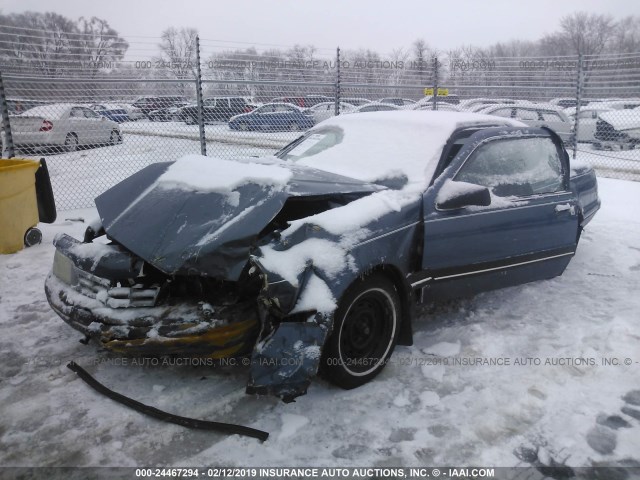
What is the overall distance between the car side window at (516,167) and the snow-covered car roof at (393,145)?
0.26 meters

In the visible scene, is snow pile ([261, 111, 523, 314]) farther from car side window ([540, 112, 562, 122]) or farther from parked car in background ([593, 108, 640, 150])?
parked car in background ([593, 108, 640, 150])

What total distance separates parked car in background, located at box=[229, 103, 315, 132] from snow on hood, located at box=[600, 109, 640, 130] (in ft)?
28.1

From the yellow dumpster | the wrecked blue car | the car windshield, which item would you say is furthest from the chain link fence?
the wrecked blue car

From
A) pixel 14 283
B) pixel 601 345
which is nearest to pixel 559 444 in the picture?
pixel 601 345

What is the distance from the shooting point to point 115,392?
296 centimetres

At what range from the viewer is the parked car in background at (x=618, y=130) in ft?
47.5

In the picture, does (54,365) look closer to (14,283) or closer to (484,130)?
(14,283)

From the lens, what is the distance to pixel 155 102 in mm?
9789

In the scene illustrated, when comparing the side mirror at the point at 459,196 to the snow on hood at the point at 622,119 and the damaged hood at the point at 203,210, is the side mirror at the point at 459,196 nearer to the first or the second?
the damaged hood at the point at 203,210

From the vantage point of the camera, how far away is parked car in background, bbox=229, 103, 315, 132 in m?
15.7

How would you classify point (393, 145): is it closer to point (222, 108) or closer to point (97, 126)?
point (97, 126)

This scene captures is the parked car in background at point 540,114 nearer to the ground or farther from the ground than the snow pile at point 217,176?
farther from the ground

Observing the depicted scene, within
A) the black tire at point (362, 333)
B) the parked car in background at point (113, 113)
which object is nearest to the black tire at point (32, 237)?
the black tire at point (362, 333)

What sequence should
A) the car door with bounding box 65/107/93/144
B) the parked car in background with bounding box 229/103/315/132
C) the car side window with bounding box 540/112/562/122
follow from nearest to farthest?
the car door with bounding box 65/107/93/144, the car side window with bounding box 540/112/562/122, the parked car in background with bounding box 229/103/315/132
